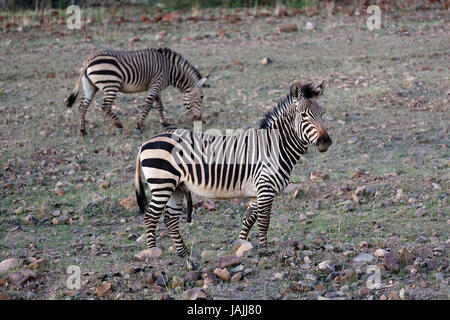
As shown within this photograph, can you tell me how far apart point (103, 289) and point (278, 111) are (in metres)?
2.59

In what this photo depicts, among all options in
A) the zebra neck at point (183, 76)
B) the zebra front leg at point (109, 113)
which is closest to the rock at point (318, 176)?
the zebra neck at point (183, 76)

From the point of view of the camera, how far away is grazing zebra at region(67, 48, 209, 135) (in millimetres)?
10992

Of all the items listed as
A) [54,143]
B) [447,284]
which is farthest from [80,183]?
[447,284]

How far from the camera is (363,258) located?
5969 mm

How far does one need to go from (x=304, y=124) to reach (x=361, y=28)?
450 inches

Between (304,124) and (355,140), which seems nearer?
(304,124)

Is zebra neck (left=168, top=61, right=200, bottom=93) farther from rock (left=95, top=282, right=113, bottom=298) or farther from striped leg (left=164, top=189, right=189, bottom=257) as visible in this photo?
rock (left=95, top=282, right=113, bottom=298)

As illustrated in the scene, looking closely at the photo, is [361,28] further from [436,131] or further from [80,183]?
[80,183]

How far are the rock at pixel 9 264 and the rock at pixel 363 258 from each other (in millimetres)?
3196

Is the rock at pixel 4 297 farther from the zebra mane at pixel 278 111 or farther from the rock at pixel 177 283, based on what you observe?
the zebra mane at pixel 278 111

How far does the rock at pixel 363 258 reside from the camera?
19.5 ft

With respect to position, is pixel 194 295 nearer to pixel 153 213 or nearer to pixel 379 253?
pixel 153 213

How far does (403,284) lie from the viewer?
5449 millimetres

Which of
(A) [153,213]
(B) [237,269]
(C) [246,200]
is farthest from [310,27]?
(B) [237,269]
